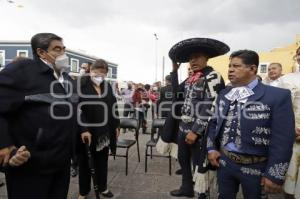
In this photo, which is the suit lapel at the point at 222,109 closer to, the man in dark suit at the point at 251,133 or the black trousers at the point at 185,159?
the man in dark suit at the point at 251,133

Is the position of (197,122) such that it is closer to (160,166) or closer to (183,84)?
(183,84)

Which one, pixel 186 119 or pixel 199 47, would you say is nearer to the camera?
pixel 199 47

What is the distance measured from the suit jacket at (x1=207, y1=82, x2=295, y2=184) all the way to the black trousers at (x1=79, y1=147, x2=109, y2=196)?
7.21ft

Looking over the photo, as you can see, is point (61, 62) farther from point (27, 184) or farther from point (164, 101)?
point (164, 101)

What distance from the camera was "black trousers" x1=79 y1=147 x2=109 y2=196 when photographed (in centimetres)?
378

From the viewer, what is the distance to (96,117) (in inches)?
149

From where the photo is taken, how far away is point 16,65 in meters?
2.25

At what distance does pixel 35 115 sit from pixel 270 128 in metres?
1.97

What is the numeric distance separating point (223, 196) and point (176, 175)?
260 cm

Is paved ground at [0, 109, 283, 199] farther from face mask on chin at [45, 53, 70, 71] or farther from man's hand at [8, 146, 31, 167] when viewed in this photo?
face mask on chin at [45, 53, 70, 71]

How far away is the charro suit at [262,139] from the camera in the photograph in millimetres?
2227

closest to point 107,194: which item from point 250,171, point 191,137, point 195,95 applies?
point 191,137

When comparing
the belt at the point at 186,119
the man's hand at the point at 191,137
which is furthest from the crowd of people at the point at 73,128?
the belt at the point at 186,119

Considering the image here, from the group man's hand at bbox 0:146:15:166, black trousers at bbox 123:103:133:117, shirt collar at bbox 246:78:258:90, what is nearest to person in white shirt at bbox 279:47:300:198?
shirt collar at bbox 246:78:258:90
